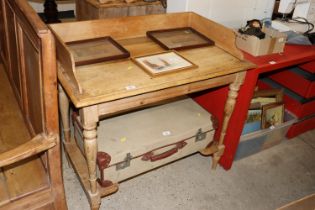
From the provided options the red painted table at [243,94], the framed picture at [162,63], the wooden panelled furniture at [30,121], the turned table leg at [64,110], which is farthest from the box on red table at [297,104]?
the wooden panelled furniture at [30,121]

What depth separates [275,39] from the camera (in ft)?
5.54

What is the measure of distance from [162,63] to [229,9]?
821 millimetres

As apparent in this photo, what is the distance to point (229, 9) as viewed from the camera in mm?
1997

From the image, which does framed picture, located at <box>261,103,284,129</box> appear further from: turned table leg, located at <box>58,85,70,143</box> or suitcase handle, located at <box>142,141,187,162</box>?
turned table leg, located at <box>58,85,70,143</box>

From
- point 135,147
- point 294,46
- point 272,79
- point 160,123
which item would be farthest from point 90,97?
point 272,79

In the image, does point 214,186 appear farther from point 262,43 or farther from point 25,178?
point 25,178

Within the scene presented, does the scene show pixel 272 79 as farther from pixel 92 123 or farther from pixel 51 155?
pixel 51 155

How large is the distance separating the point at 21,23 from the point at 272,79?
177 cm

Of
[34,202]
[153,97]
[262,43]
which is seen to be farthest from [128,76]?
[262,43]

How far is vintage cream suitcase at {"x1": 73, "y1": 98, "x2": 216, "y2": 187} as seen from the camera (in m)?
1.46

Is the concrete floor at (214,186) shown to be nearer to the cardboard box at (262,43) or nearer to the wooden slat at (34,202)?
the wooden slat at (34,202)

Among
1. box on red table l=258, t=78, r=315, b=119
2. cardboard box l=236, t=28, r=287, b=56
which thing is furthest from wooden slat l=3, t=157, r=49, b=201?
box on red table l=258, t=78, r=315, b=119

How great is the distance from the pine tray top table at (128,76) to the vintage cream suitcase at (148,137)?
8cm

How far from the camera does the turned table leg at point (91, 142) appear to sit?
1.20 m
